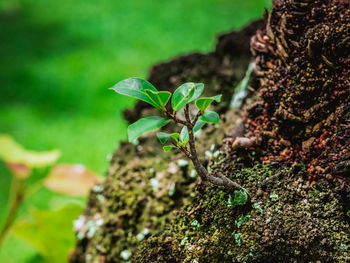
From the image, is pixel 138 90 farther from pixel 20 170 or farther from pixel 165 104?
pixel 20 170

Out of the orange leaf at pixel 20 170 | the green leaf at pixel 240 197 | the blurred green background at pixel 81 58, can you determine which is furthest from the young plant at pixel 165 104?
the blurred green background at pixel 81 58

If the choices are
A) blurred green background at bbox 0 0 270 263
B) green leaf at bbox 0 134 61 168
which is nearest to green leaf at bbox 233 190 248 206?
green leaf at bbox 0 134 61 168

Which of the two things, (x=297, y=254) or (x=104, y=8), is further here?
(x=104, y=8)

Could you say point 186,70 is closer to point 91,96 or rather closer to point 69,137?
point 69,137

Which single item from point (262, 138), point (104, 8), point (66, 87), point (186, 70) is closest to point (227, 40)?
point (186, 70)

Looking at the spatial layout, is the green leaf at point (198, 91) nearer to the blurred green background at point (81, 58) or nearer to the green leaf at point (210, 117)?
the green leaf at point (210, 117)
